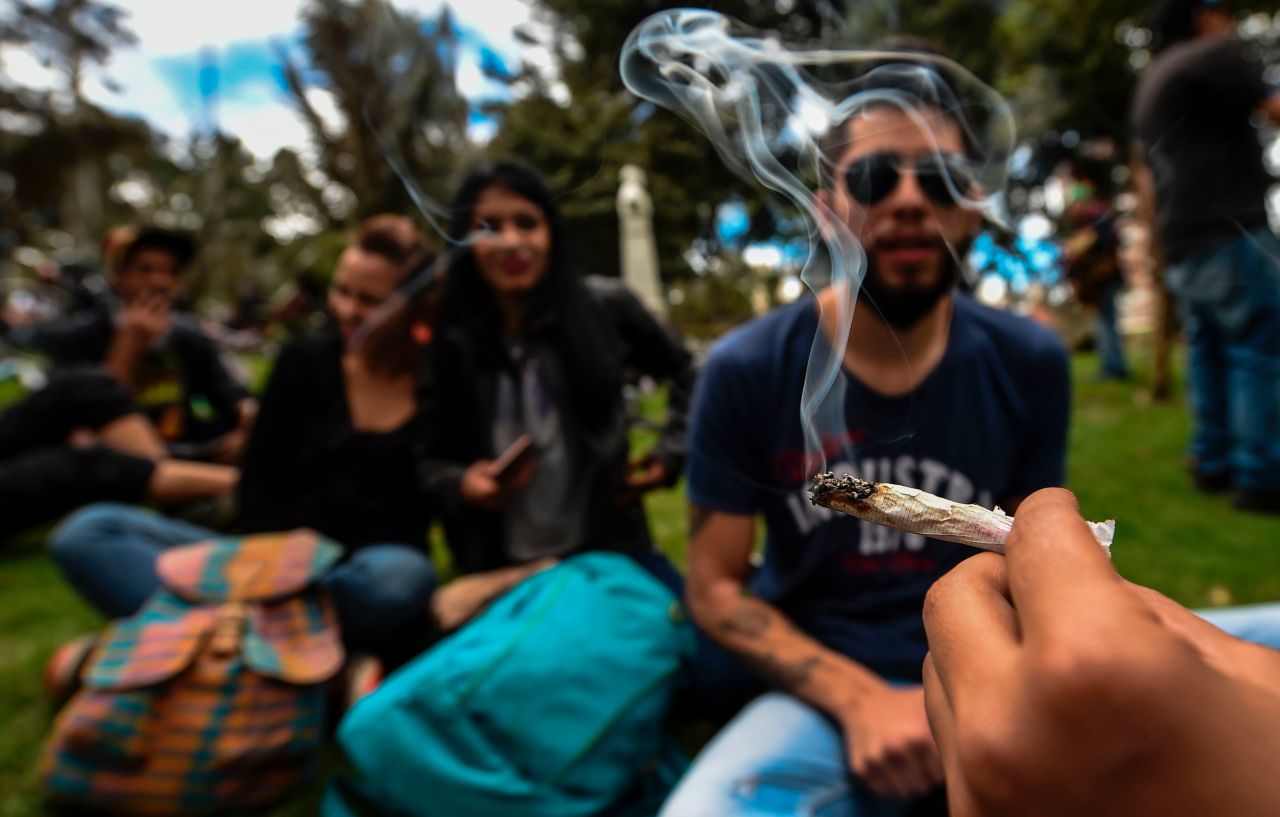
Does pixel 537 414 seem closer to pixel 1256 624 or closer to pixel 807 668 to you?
pixel 807 668

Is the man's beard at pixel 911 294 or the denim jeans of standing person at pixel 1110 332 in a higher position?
the man's beard at pixel 911 294

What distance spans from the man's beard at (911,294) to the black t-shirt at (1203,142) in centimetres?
152

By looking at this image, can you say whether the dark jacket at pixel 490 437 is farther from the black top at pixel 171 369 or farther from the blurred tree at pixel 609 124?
the black top at pixel 171 369

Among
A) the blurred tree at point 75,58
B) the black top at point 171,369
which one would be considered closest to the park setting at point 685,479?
the black top at point 171,369

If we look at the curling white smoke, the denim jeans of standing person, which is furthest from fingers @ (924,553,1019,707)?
the denim jeans of standing person

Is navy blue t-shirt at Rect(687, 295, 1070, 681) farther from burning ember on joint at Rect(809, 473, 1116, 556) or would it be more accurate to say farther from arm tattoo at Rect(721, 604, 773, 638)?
burning ember on joint at Rect(809, 473, 1116, 556)

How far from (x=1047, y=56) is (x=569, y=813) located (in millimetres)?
4727

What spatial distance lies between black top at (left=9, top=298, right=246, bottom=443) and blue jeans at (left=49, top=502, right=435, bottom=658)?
1.70 metres

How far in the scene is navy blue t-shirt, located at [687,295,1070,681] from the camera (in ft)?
4.00

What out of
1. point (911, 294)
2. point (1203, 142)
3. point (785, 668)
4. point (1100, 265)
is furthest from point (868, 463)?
point (1100, 265)

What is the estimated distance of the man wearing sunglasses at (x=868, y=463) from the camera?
1.19 metres

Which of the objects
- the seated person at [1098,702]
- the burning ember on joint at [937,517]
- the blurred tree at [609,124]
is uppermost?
the blurred tree at [609,124]

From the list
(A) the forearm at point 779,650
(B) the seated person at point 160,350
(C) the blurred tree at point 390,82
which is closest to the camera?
(A) the forearm at point 779,650

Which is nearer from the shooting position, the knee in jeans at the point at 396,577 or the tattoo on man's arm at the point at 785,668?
the tattoo on man's arm at the point at 785,668
